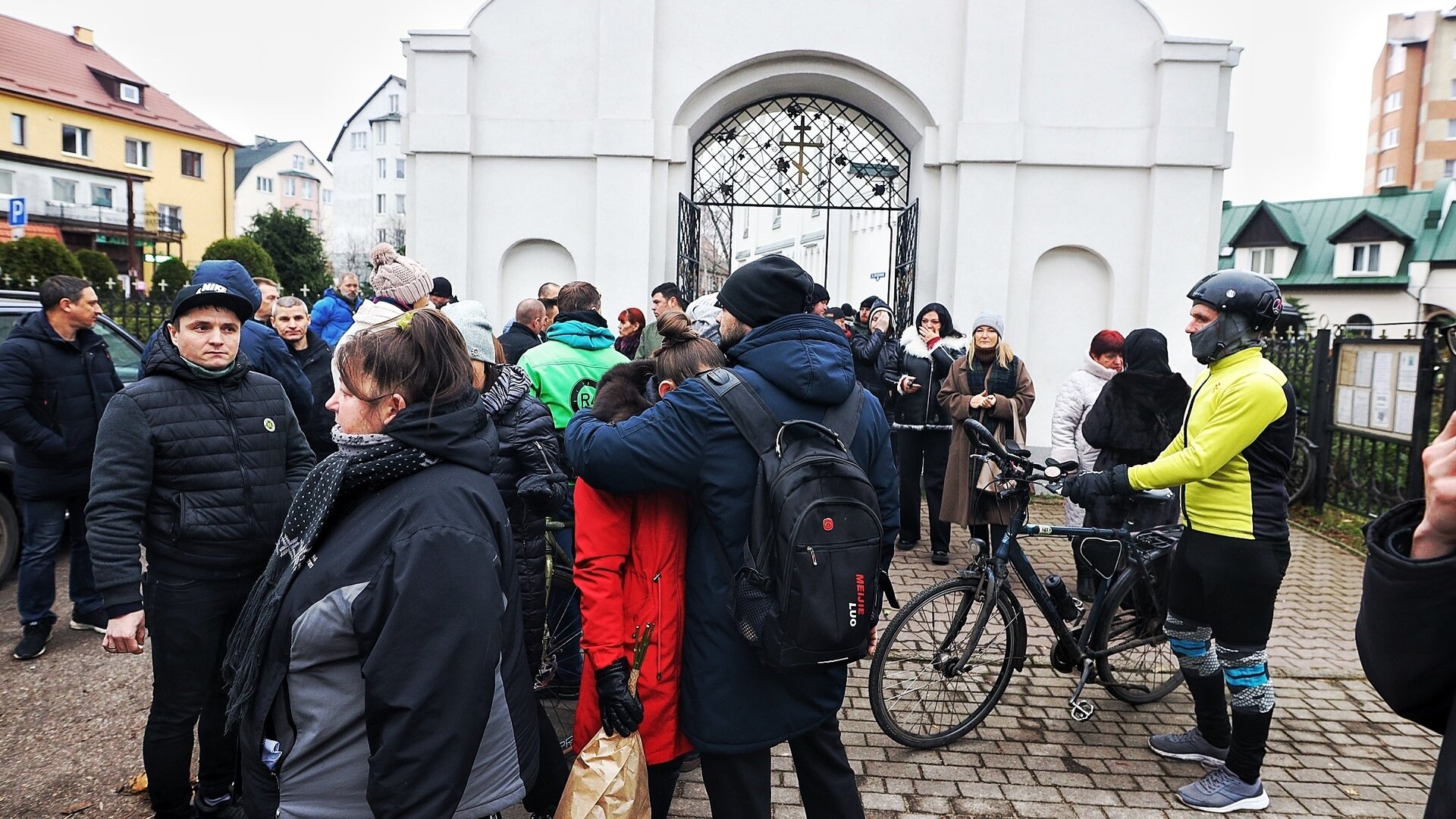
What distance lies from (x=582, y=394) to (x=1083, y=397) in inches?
137

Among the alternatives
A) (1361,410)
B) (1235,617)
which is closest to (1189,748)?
(1235,617)

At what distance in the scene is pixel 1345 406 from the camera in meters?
9.80

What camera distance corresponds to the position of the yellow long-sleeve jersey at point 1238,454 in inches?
140

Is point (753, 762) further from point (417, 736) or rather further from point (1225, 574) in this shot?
point (1225, 574)

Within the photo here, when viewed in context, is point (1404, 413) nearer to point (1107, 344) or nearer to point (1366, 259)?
point (1107, 344)

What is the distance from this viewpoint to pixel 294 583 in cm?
209

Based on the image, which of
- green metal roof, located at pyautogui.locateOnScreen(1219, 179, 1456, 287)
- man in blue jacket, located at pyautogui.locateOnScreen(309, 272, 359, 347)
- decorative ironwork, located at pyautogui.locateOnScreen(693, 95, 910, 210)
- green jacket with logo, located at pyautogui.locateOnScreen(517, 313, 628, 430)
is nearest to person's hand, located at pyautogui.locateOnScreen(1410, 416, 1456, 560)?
green jacket with logo, located at pyautogui.locateOnScreen(517, 313, 628, 430)

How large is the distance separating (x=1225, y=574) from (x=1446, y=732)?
2655 mm

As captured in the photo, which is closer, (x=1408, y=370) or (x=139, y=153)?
(x=1408, y=370)

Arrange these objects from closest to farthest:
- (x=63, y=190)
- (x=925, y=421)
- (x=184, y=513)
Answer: (x=184, y=513) → (x=925, y=421) → (x=63, y=190)

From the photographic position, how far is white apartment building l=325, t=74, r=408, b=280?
6562 centimetres

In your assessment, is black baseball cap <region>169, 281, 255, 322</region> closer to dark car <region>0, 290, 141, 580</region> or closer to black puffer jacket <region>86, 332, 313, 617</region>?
black puffer jacket <region>86, 332, 313, 617</region>

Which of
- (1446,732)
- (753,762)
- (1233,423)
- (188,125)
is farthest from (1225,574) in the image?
(188,125)

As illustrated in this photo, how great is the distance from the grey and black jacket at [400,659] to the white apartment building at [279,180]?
234 feet
